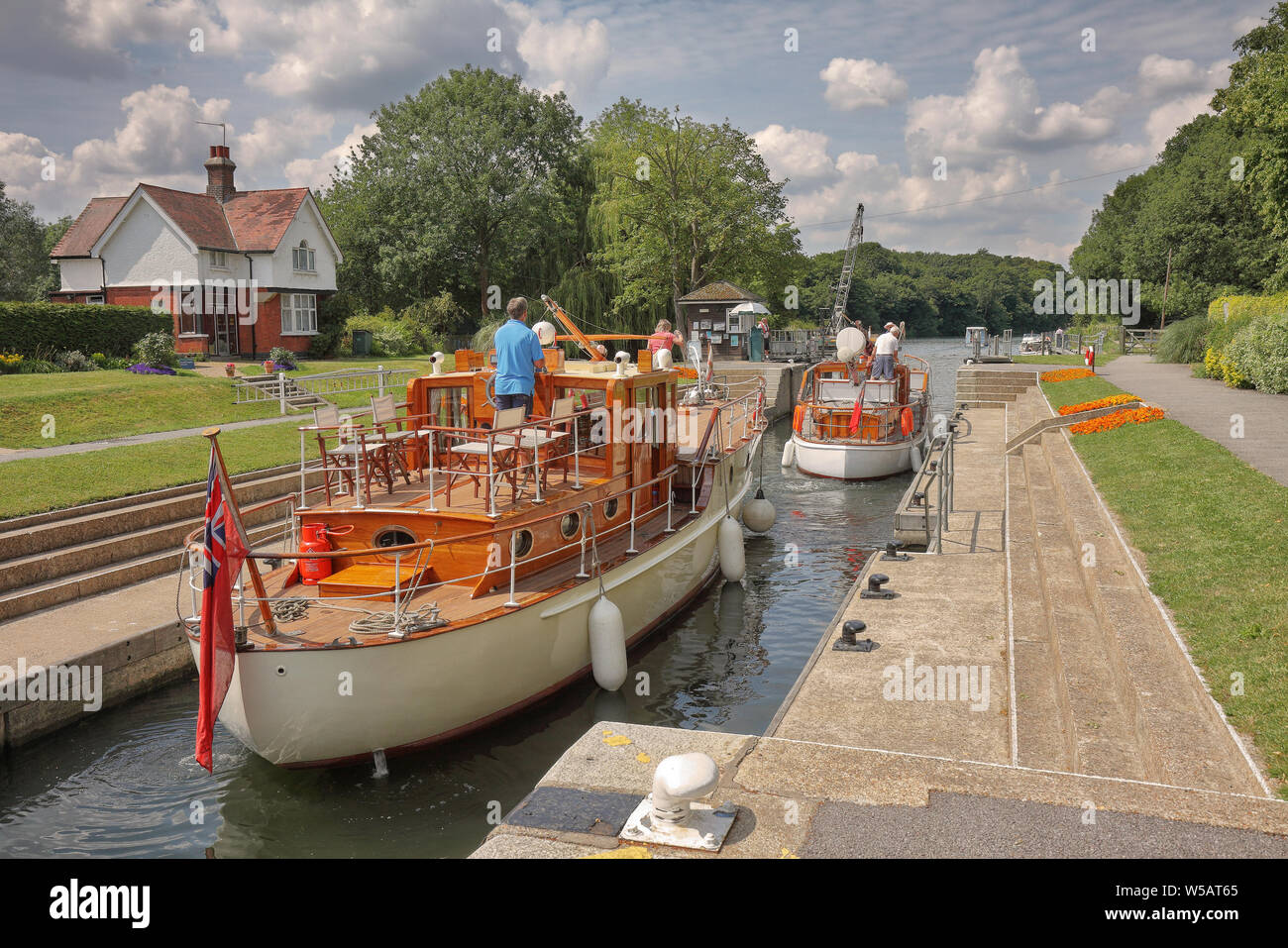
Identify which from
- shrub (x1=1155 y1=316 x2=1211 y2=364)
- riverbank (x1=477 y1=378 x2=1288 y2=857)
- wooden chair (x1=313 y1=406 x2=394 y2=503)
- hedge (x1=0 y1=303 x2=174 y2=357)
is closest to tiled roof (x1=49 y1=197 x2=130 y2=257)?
hedge (x1=0 y1=303 x2=174 y2=357)

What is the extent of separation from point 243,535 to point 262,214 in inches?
1479

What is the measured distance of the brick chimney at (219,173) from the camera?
41.7 meters

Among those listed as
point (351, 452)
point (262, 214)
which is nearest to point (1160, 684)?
point (351, 452)

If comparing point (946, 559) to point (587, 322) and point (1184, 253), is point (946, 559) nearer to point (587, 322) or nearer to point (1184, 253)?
point (587, 322)

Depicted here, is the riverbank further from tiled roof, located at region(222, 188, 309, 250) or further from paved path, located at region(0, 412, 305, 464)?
tiled roof, located at region(222, 188, 309, 250)

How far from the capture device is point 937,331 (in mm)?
152625

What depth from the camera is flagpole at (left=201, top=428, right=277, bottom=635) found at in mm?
7027

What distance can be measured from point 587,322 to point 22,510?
4148 cm

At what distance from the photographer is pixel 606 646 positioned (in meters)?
10.3

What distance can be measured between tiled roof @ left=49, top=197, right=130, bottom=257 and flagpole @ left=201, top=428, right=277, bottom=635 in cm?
3580

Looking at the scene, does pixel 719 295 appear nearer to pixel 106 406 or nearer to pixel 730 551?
pixel 106 406

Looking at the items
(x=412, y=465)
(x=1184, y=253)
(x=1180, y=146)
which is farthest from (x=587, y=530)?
(x=1180, y=146)

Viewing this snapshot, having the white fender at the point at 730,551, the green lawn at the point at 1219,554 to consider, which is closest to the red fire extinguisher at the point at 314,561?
the white fender at the point at 730,551

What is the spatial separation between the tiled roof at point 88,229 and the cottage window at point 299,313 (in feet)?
23.6
